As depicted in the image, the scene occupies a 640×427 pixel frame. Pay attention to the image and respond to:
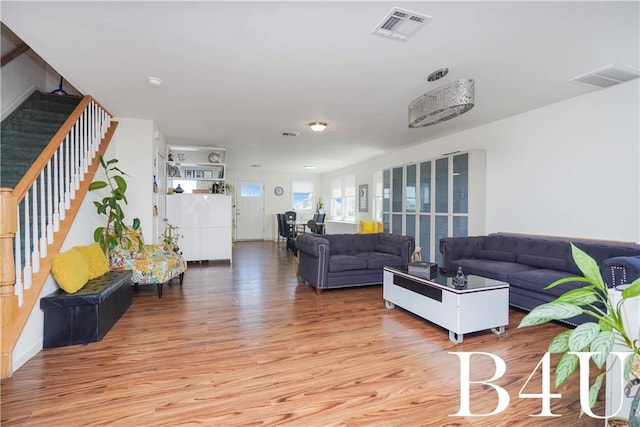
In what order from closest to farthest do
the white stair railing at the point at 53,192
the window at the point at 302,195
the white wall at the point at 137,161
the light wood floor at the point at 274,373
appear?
1. the light wood floor at the point at 274,373
2. the white stair railing at the point at 53,192
3. the white wall at the point at 137,161
4. the window at the point at 302,195

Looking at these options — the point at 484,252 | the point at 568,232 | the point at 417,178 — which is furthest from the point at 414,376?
the point at 417,178

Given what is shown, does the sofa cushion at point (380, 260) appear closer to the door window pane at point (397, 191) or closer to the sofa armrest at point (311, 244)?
the sofa armrest at point (311, 244)

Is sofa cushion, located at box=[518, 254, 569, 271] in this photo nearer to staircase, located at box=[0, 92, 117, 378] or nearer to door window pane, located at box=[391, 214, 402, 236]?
door window pane, located at box=[391, 214, 402, 236]

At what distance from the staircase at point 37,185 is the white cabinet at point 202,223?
2.01m

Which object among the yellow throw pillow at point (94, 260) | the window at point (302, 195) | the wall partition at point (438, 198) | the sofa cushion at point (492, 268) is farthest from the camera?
the window at point (302, 195)

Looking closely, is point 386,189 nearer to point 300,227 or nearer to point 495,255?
point 495,255

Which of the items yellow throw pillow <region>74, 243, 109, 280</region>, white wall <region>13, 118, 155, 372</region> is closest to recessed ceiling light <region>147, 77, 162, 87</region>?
white wall <region>13, 118, 155, 372</region>

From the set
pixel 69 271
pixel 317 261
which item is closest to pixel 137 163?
pixel 69 271

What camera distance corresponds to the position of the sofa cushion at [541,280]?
2.98 meters

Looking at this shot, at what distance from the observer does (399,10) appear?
2.07 meters

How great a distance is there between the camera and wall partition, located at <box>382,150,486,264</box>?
15.8ft

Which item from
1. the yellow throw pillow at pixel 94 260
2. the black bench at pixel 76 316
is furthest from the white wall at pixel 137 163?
the black bench at pixel 76 316

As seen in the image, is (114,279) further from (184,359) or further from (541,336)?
(541,336)

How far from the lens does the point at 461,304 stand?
2.59m
